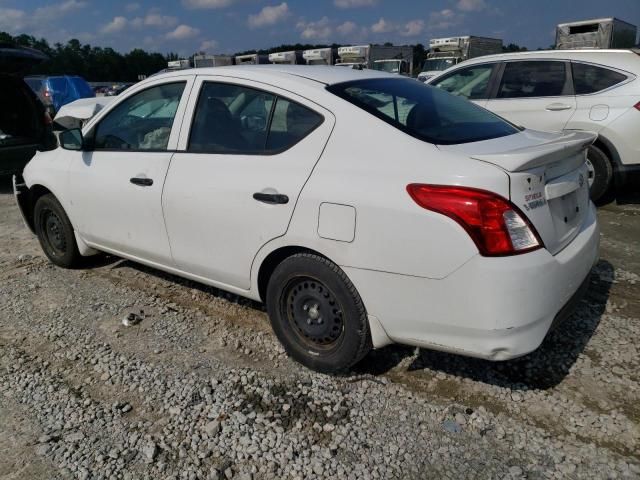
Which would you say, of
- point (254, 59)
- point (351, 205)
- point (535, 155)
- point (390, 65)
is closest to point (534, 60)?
point (535, 155)

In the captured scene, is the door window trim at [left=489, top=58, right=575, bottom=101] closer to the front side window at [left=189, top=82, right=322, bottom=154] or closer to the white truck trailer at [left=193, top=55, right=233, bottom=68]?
the front side window at [left=189, top=82, right=322, bottom=154]

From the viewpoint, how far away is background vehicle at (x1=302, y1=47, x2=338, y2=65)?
96.5 ft

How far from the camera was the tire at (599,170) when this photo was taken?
5.84 m

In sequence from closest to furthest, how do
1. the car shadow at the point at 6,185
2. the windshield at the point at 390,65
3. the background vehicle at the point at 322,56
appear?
the car shadow at the point at 6,185 → the windshield at the point at 390,65 → the background vehicle at the point at 322,56

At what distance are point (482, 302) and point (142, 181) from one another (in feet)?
7.67

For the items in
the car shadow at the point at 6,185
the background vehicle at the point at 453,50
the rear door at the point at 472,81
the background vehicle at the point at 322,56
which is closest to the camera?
the rear door at the point at 472,81

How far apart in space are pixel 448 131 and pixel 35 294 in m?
3.48

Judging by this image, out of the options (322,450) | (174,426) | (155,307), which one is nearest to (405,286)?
(322,450)

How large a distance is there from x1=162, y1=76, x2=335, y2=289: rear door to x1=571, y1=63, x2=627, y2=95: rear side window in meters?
4.54

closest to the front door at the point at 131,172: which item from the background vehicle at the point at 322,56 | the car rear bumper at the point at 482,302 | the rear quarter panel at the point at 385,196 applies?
the rear quarter panel at the point at 385,196

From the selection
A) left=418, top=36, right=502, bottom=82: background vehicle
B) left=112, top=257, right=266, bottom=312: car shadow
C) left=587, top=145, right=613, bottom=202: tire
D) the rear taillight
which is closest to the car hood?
left=112, top=257, right=266, bottom=312: car shadow

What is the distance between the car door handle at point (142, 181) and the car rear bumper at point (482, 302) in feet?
5.27

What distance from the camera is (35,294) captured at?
4141 millimetres

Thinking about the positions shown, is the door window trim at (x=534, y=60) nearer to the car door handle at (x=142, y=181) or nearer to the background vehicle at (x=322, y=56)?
the car door handle at (x=142, y=181)
